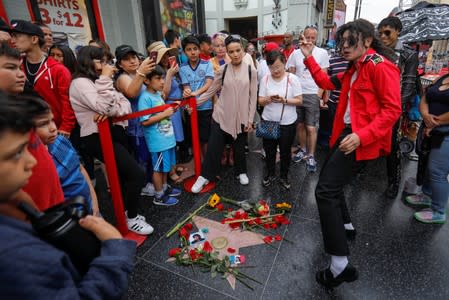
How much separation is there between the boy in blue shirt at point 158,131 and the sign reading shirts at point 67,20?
387 cm

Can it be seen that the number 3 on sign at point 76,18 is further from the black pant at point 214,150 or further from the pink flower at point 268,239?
the pink flower at point 268,239

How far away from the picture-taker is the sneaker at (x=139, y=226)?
2.77 meters

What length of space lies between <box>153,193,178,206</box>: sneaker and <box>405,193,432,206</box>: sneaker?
2938mm

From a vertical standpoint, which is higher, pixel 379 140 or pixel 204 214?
pixel 379 140

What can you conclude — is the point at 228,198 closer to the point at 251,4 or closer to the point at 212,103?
the point at 212,103

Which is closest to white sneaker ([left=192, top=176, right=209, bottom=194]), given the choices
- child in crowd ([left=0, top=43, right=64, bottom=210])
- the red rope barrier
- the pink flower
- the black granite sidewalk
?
the black granite sidewalk

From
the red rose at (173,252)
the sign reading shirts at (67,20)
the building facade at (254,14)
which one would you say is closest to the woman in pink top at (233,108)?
the red rose at (173,252)

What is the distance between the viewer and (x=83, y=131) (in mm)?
2490

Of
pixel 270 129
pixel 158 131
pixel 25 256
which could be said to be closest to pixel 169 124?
pixel 158 131

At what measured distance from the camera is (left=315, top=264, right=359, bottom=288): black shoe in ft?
6.40

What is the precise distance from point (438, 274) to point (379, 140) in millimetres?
1312

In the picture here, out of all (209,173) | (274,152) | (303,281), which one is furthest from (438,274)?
(209,173)

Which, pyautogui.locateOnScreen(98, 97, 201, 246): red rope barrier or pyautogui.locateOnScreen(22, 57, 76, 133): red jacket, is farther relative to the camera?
pyautogui.locateOnScreen(22, 57, 76, 133): red jacket

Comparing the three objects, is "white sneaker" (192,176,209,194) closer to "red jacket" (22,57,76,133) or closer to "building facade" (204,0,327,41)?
"red jacket" (22,57,76,133)
